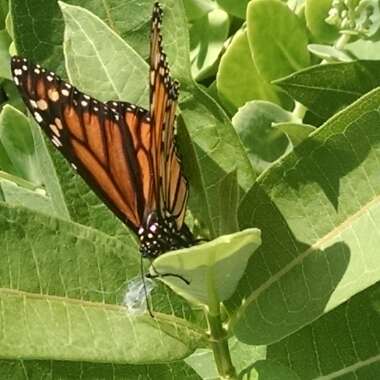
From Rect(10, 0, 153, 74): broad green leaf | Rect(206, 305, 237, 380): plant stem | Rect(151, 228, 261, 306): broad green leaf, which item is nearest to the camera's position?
Rect(151, 228, 261, 306): broad green leaf

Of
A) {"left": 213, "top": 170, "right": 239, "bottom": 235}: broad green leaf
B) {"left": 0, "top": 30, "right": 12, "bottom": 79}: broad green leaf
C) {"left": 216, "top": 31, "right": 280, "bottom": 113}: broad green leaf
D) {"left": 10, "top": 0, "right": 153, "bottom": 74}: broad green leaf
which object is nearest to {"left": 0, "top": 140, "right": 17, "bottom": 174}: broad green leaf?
{"left": 0, "top": 30, "right": 12, "bottom": 79}: broad green leaf

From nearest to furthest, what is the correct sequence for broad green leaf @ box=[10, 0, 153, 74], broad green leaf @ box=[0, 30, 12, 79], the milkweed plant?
the milkweed plant
broad green leaf @ box=[10, 0, 153, 74]
broad green leaf @ box=[0, 30, 12, 79]

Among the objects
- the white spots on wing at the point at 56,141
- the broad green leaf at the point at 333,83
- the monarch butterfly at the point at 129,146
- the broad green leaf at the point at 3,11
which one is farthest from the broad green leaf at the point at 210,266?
the broad green leaf at the point at 3,11

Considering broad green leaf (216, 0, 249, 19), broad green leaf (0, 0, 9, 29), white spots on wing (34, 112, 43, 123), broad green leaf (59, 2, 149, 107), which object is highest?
broad green leaf (0, 0, 9, 29)

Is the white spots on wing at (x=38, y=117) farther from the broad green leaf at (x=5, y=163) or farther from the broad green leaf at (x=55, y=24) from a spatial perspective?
the broad green leaf at (x=5, y=163)

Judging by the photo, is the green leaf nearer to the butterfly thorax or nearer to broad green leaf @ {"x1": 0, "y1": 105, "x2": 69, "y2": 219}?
the butterfly thorax

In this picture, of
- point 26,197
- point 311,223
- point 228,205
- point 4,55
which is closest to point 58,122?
point 228,205
